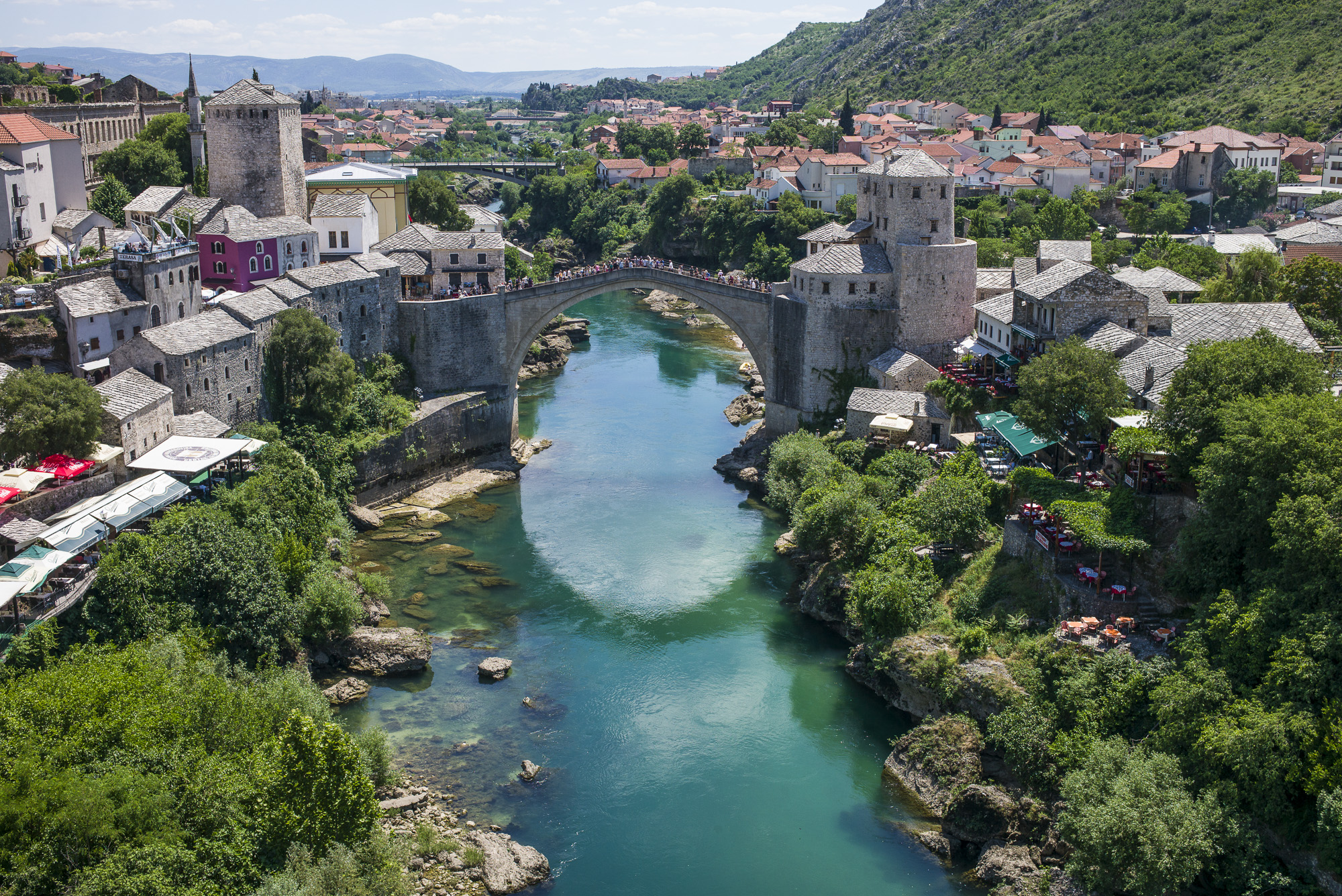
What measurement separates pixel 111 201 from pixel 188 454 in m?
19.7

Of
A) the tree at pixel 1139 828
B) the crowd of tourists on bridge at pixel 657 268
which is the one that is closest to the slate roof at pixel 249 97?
the crowd of tourists on bridge at pixel 657 268

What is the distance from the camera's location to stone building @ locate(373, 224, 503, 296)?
4884cm

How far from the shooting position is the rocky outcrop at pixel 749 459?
143 feet

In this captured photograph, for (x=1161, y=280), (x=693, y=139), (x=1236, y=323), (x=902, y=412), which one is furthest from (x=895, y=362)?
(x=693, y=139)

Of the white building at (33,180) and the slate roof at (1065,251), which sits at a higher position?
the white building at (33,180)

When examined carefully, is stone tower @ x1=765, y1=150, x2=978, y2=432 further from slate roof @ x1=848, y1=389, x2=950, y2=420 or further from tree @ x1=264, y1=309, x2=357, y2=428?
tree @ x1=264, y1=309, x2=357, y2=428

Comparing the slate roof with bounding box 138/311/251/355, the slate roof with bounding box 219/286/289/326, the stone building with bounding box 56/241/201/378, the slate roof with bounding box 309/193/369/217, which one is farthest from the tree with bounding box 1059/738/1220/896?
the slate roof with bounding box 309/193/369/217

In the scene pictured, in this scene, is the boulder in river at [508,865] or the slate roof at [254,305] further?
the slate roof at [254,305]

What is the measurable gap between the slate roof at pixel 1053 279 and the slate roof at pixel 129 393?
26979mm

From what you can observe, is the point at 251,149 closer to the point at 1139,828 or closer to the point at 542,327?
the point at 542,327

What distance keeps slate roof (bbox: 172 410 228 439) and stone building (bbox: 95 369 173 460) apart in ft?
0.83

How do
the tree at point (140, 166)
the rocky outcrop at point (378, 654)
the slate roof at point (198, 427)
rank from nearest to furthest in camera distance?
the rocky outcrop at point (378, 654) → the slate roof at point (198, 427) → the tree at point (140, 166)

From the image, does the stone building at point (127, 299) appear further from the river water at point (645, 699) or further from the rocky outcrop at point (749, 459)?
the rocky outcrop at point (749, 459)

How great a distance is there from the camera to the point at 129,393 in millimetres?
32500
